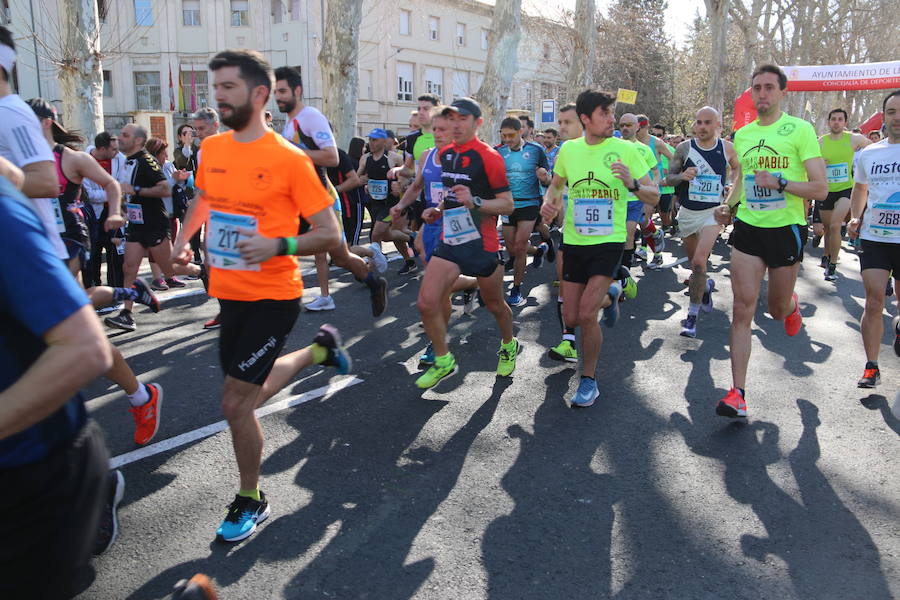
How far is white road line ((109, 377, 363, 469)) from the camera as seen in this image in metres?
4.09

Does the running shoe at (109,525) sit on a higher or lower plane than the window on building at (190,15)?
lower

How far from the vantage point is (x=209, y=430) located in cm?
453

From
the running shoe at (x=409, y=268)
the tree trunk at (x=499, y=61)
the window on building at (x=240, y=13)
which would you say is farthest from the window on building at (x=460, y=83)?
the running shoe at (x=409, y=268)

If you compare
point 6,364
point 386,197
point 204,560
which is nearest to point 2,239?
Answer: point 6,364

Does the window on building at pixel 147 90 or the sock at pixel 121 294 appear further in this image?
the window on building at pixel 147 90

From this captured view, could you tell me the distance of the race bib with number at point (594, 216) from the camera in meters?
5.23

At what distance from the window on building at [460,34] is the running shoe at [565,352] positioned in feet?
150

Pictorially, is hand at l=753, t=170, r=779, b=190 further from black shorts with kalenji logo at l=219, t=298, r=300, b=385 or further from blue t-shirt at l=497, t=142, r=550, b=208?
blue t-shirt at l=497, t=142, r=550, b=208

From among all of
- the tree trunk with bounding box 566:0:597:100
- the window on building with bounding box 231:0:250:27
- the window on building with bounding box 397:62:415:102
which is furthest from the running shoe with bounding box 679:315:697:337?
the window on building with bounding box 397:62:415:102

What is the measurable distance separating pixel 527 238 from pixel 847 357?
3.49m

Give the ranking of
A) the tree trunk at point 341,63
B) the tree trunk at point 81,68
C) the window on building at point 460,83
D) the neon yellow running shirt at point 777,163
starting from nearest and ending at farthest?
the neon yellow running shirt at point 777,163
the tree trunk at point 81,68
the tree trunk at point 341,63
the window on building at point 460,83

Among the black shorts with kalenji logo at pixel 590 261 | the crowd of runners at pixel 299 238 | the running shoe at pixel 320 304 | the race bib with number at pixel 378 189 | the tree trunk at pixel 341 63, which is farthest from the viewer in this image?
the tree trunk at pixel 341 63

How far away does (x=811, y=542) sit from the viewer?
3346mm

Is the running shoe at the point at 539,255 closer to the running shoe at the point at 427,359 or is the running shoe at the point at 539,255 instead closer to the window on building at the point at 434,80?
the running shoe at the point at 427,359
